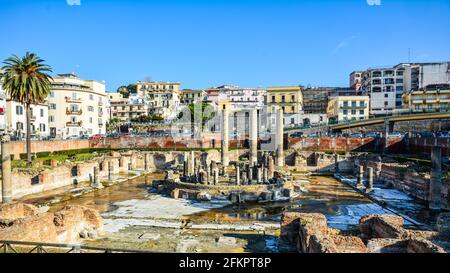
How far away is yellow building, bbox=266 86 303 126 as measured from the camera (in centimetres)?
10088

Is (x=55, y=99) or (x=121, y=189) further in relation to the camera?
(x=55, y=99)

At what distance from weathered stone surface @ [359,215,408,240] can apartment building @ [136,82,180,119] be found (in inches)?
3742

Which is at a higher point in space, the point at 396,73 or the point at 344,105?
the point at 396,73

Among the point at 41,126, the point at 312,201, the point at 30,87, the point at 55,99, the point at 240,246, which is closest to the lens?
→ the point at 240,246

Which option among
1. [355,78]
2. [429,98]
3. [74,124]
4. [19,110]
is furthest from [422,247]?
[355,78]

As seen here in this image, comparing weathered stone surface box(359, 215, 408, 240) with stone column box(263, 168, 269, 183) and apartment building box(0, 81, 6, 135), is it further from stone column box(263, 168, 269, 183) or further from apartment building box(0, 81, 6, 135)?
apartment building box(0, 81, 6, 135)

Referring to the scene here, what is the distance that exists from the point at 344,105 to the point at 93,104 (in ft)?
200

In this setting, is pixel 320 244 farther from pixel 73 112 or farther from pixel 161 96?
pixel 161 96

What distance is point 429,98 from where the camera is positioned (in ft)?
284

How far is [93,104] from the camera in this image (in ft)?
255

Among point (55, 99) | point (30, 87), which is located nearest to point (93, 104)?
point (55, 99)

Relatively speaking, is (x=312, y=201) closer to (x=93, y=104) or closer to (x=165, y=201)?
(x=165, y=201)

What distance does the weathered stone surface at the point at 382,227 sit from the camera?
16.1m
